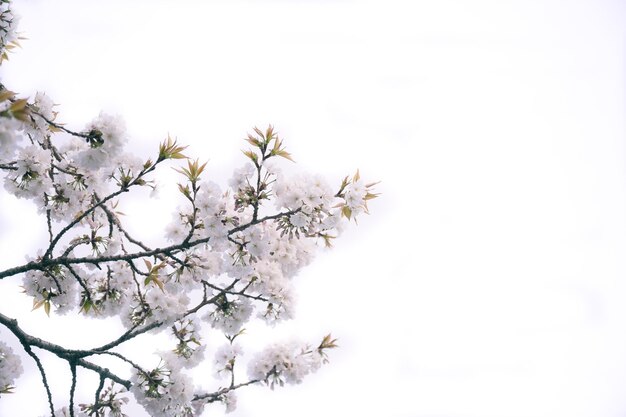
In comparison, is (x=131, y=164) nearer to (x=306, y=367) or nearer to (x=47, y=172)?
(x=47, y=172)

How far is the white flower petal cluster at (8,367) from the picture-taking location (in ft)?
16.4

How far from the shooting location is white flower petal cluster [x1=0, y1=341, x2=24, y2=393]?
499 centimetres

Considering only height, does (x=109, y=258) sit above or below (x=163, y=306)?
above

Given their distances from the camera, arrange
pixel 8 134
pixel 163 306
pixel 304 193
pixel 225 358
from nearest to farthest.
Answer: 1. pixel 8 134
2. pixel 304 193
3. pixel 163 306
4. pixel 225 358

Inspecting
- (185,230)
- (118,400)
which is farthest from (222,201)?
(118,400)

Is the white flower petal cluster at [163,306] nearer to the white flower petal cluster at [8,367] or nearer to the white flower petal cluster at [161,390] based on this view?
the white flower petal cluster at [161,390]

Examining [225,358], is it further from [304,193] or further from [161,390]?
[304,193]

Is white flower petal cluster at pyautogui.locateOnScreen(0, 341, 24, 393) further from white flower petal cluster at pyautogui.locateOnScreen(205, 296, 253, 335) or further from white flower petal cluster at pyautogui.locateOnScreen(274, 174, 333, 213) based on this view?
white flower petal cluster at pyautogui.locateOnScreen(274, 174, 333, 213)

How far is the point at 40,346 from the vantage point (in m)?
5.07

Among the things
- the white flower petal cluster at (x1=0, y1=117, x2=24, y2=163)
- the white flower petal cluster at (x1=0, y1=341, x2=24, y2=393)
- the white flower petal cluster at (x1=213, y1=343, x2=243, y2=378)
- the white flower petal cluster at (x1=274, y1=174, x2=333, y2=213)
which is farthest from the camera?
the white flower petal cluster at (x1=213, y1=343, x2=243, y2=378)

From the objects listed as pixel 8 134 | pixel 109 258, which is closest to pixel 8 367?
pixel 109 258

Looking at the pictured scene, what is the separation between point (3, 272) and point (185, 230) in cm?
181

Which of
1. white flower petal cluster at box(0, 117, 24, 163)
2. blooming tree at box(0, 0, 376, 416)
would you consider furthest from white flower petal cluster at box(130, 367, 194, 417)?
white flower petal cluster at box(0, 117, 24, 163)

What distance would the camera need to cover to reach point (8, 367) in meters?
5.02
